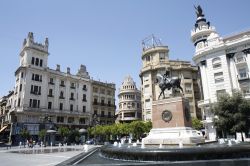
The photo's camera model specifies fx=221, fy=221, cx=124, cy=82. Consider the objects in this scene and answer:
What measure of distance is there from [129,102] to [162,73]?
1269 inches

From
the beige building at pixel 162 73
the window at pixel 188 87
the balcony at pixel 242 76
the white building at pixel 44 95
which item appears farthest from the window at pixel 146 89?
the balcony at pixel 242 76

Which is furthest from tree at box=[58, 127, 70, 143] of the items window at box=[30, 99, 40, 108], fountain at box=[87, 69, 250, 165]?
fountain at box=[87, 69, 250, 165]

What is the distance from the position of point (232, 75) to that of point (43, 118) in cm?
4688

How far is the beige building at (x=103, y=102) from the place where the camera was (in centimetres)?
7362

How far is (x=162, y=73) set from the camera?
2623 inches

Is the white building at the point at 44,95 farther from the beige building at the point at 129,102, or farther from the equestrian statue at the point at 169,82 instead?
the equestrian statue at the point at 169,82

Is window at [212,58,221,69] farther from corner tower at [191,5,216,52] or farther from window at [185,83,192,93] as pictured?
window at [185,83,192,93]

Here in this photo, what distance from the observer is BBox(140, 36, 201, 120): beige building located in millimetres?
66062

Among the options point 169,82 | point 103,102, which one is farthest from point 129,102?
point 169,82

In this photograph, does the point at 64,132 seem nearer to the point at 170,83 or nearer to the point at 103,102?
the point at 103,102

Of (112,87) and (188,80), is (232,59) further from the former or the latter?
(112,87)

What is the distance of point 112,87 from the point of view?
266 feet

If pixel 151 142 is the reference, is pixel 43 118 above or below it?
above

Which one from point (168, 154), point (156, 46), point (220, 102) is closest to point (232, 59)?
point (220, 102)
